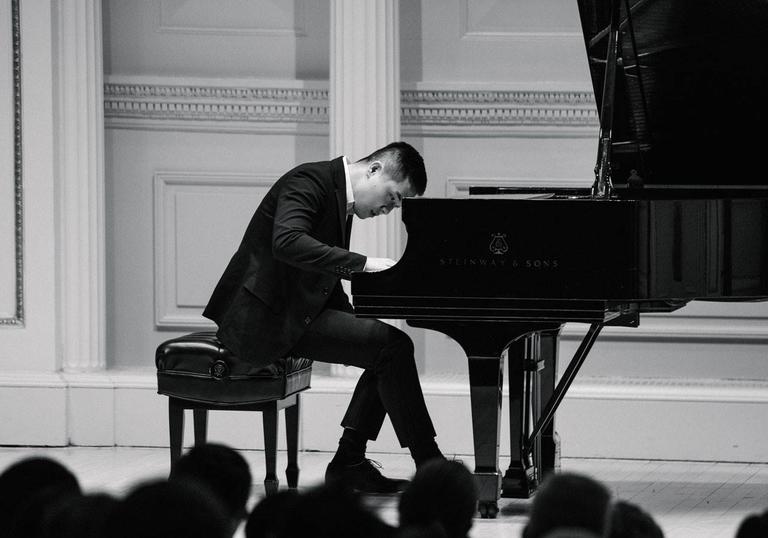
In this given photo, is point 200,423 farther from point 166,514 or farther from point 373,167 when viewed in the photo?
point 166,514

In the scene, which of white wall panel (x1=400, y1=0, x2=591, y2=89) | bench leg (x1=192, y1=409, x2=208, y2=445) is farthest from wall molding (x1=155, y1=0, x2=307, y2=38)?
bench leg (x1=192, y1=409, x2=208, y2=445)

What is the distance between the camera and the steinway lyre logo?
347 cm

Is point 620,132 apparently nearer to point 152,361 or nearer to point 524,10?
point 524,10

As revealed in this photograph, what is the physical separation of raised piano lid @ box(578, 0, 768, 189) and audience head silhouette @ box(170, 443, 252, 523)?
7.05ft

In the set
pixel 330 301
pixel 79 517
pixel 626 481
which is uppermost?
pixel 330 301

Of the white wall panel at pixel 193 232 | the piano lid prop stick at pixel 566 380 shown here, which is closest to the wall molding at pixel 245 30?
the white wall panel at pixel 193 232

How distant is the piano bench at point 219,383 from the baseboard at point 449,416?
102cm

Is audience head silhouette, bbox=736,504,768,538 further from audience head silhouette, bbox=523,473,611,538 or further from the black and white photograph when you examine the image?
the black and white photograph

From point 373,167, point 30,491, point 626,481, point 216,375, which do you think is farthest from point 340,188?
point 30,491

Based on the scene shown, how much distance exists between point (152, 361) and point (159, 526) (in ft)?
13.6

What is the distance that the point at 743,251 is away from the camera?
11.4 feet

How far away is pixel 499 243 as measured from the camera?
3473 millimetres

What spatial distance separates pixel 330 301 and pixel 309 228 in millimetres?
280

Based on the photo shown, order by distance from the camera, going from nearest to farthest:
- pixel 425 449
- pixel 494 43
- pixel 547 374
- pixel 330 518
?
pixel 330 518 → pixel 425 449 → pixel 547 374 → pixel 494 43
